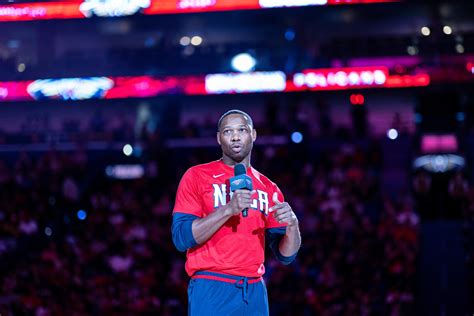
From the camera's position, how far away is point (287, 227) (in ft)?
13.9

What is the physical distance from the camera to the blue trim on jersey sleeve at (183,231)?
3.98 metres

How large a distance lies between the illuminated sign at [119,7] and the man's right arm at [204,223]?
425 inches

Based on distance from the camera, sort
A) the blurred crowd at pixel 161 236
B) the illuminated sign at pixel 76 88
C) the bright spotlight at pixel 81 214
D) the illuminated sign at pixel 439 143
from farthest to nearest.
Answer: the illuminated sign at pixel 439 143 → the illuminated sign at pixel 76 88 → the bright spotlight at pixel 81 214 → the blurred crowd at pixel 161 236

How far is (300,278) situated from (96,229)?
4308 mm

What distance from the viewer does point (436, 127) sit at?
703 inches

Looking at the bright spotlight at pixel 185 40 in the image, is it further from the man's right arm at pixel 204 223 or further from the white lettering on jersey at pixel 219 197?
the man's right arm at pixel 204 223

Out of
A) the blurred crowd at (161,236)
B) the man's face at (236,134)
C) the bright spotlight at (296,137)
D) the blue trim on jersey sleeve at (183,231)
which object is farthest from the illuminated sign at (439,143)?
the blue trim on jersey sleeve at (183,231)

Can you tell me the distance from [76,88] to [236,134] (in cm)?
1234

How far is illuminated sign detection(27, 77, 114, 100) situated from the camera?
52.3 ft

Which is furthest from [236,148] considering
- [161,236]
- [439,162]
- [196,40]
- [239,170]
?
[196,40]

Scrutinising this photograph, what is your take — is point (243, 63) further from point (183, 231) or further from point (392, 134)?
point (183, 231)

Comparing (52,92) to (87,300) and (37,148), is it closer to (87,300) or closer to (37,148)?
(37,148)

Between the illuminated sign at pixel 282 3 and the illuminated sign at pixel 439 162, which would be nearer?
the illuminated sign at pixel 282 3

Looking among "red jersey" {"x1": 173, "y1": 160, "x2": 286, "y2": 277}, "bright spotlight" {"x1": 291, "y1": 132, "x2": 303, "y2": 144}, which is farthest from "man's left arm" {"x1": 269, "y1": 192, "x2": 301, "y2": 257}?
"bright spotlight" {"x1": 291, "y1": 132, "x2": 303, "y2": 144}
